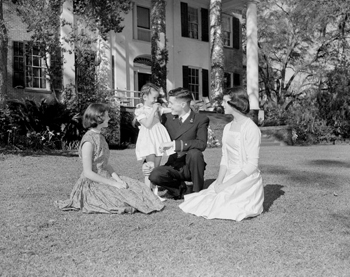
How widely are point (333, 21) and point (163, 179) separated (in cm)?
2346

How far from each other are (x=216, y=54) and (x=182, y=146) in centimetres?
1410

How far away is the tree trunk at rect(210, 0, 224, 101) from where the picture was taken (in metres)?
18.8

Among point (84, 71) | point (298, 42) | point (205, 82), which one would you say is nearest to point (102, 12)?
point (84, 71)

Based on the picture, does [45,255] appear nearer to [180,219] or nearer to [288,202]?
[180,219]

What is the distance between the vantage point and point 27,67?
631 inches

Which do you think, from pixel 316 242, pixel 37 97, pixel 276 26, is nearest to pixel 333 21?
pixel 276 26

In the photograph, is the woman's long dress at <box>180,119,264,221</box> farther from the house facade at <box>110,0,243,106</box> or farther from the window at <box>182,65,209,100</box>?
the window at <box>182,65,209,100</box>

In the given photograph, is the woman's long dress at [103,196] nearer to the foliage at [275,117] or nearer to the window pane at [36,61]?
the window pane at [36,61]

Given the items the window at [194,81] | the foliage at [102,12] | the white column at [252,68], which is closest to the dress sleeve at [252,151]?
the foliage at [102,12]

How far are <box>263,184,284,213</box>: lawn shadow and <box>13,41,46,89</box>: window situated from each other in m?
11.4

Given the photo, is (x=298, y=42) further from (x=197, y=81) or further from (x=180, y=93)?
(x=180, y=93)

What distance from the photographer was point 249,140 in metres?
4.63

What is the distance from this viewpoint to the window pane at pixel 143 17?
2088 cm

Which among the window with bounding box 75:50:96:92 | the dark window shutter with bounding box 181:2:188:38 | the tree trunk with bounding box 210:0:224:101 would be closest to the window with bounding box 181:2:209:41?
the dark window shutter with bounding box 181:2:188:38
